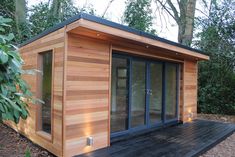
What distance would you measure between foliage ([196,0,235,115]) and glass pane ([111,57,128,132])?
195 inches

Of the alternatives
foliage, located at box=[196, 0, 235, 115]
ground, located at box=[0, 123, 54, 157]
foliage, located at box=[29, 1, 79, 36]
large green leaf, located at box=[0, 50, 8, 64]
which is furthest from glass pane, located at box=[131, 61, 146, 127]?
foliage, located at box=[29, 1, 79, 36]

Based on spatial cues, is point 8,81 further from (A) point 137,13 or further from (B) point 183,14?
(B) point 183,14

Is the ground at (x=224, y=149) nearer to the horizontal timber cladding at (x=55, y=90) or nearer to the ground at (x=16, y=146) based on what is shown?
the horizontal timber cladding at (x=55, y=90)

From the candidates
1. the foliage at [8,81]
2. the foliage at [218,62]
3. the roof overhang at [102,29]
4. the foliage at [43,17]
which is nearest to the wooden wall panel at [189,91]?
the foliage at [218,62]

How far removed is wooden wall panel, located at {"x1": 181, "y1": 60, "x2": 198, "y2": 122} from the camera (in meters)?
7.00

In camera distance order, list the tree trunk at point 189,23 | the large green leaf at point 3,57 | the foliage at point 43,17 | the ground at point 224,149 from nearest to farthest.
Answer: the large green leaf at point 3,57 < the ground at point 224,149 < the foliage at point 43,17 < the tree trunk at point 189,23

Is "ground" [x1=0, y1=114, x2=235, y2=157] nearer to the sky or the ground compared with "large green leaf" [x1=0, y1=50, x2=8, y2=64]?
nearer to the ground

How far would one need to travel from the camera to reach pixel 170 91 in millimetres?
6688

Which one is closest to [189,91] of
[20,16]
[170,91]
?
[170,91]

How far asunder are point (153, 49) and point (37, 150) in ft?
10.8

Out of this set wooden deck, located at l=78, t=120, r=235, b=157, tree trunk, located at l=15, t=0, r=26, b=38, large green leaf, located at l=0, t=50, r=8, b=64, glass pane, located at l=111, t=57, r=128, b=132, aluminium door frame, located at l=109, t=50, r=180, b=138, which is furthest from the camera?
tree trunk, located at l=15, t=0, r=26, b=38

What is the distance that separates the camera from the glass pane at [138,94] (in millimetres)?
5277

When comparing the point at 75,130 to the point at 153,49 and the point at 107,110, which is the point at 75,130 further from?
the point at 153,49

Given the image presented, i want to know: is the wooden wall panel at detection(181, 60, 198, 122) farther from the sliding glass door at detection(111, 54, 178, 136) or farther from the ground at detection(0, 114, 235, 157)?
the ground at detection(0, 114, 235, 157)
